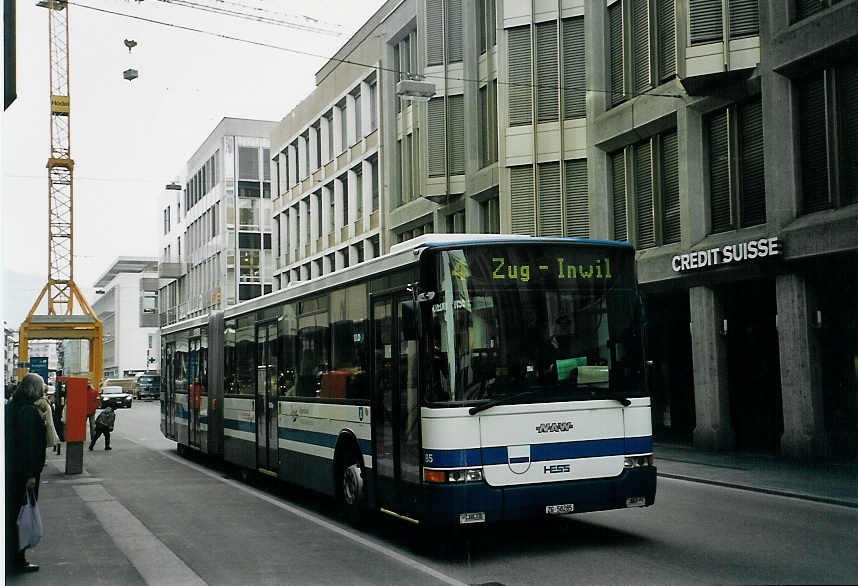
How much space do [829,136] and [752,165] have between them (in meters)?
2.66

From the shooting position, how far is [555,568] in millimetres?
8945

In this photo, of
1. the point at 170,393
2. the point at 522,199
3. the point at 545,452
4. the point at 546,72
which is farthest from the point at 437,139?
the point at 545,452

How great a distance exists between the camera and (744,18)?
67.0 feet

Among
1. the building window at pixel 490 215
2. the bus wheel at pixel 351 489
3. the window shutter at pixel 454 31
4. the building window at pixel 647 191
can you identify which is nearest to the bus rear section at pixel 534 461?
the bus wheel at pixel 351 489

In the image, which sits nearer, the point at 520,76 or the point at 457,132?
the point at 520,76

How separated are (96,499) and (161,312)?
183ft

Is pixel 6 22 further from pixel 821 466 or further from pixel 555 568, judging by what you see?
pixel 821 466

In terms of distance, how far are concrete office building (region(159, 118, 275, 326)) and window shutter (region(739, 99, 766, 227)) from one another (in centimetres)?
4578

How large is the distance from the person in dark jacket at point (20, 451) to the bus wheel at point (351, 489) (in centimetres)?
345

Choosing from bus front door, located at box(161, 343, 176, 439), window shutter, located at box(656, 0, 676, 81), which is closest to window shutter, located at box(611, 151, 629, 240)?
window shutter, located at box(656, 0, 676, 81)

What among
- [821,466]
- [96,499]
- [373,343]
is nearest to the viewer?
[373,343]

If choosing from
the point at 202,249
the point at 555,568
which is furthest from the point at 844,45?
the point at 202,249

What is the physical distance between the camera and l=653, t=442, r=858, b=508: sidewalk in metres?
14.1

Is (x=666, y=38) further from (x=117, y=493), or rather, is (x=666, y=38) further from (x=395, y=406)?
(x=395, y=406)
